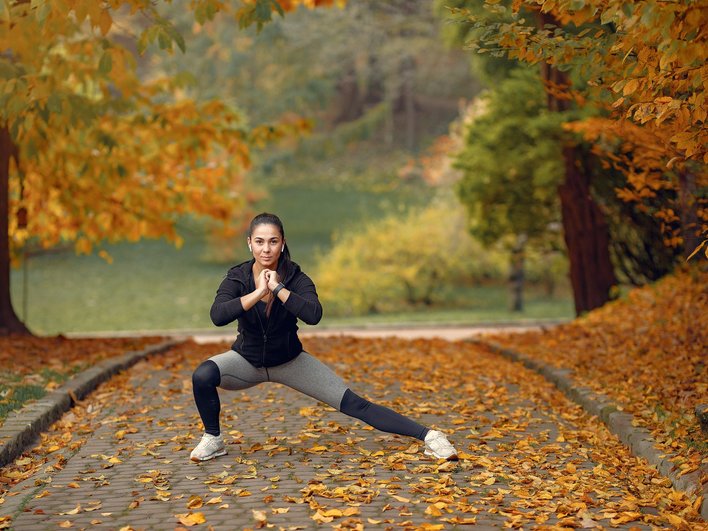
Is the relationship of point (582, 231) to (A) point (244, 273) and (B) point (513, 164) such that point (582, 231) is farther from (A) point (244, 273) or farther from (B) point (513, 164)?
(A) point (244, 273)

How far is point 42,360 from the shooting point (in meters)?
11.3

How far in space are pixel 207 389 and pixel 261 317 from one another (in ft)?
1.87

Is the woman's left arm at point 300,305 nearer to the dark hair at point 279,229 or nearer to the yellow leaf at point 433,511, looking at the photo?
the dark hair at point 279,229

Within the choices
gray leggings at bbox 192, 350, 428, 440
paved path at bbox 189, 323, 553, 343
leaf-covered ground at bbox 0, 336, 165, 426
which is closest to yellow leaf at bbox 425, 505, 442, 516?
gray leggings at bbox 192, 350, 428, 440

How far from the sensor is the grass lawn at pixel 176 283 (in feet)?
96.3

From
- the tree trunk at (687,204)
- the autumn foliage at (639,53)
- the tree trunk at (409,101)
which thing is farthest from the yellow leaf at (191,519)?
the tree trunk at (409,101)

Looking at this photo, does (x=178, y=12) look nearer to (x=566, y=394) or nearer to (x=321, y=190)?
(x=321, y=190)

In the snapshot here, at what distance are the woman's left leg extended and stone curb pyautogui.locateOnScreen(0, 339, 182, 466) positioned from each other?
6.27 feet

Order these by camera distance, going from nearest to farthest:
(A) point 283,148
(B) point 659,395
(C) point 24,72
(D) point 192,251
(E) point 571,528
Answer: (E) point 571,528 < (B) point 659,395 < (C) point 24,72 < (D) point 192,251 < (A) point 283,148

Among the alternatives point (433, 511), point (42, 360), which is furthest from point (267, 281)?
point (42, 360)

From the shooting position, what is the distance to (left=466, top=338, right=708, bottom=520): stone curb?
243 inches

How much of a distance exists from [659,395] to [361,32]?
137 feet

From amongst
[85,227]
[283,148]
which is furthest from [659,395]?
[283,148]

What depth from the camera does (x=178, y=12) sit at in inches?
1948
